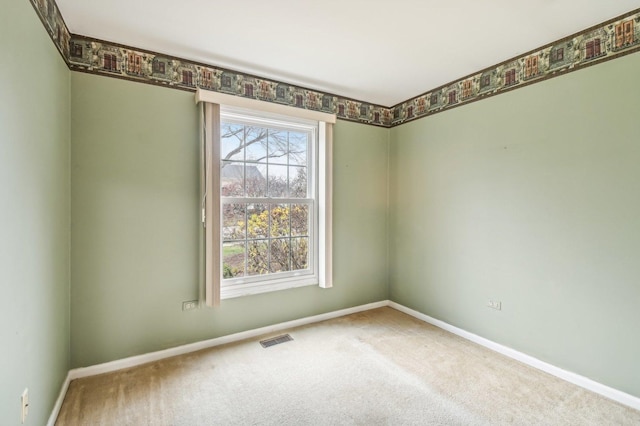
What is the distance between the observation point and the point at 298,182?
3.45 metres

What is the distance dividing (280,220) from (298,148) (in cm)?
84

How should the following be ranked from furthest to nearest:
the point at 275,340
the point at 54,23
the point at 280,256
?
the point at 280,256 < the point at 275,340 < the point at 54,23

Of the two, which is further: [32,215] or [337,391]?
[337,391]

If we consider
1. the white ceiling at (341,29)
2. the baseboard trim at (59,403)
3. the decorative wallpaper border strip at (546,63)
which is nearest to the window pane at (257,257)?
the baseboard trim at (59,403)

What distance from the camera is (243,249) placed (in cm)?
310

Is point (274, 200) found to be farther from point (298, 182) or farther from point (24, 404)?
point (24, 404)

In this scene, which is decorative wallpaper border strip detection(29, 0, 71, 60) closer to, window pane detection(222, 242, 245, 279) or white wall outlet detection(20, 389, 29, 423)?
window pane detection(222, 242, 245, 279)

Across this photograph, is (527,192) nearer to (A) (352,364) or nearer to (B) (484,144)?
(B) (484,144)

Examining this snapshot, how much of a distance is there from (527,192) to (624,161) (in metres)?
0.63

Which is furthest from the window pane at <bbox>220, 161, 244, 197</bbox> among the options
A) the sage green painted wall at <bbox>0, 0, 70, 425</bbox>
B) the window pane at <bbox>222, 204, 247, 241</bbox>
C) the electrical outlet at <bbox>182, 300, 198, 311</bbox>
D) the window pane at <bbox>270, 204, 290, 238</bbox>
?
the sage green painted wall at <bbox>0, 0, 70, 425</bbox>

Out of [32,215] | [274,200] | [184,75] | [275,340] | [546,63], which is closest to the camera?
[32,215]

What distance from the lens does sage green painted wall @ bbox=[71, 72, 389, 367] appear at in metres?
2.35

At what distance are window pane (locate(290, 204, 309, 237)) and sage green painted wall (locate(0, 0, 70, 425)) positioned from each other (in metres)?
1.96

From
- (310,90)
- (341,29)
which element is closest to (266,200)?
(310,90)
